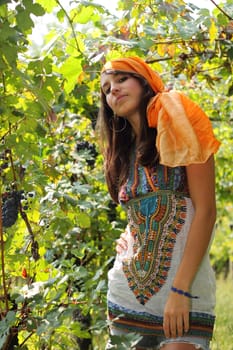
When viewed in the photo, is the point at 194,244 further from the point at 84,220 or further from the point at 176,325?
the point at 84,220

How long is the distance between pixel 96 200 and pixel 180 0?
1553 millimetres

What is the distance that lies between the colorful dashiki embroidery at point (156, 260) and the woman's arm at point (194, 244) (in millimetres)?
67

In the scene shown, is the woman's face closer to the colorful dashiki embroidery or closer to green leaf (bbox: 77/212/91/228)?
the colorful dashiki embroidery

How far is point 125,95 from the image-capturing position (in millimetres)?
2707

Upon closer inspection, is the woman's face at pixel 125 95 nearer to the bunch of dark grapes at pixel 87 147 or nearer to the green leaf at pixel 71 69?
the green leaf at pixel 71 69

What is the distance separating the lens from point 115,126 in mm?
2877

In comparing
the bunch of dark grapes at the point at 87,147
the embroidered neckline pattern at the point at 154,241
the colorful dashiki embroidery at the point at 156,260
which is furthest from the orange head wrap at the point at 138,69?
the bunch of dark grapes at the point at 87,147

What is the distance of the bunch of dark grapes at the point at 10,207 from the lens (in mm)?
2754

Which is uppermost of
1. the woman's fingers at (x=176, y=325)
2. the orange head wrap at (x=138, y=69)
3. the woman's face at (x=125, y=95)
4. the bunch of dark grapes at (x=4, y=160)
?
the orange head wrap at (x=138, y=69)

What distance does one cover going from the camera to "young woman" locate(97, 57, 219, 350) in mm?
2465

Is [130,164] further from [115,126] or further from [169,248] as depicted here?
[169,248]

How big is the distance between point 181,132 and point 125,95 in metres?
0.33

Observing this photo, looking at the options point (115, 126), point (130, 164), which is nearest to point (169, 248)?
point (130, 164)

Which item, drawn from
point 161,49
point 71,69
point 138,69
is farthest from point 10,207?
point 161,49
